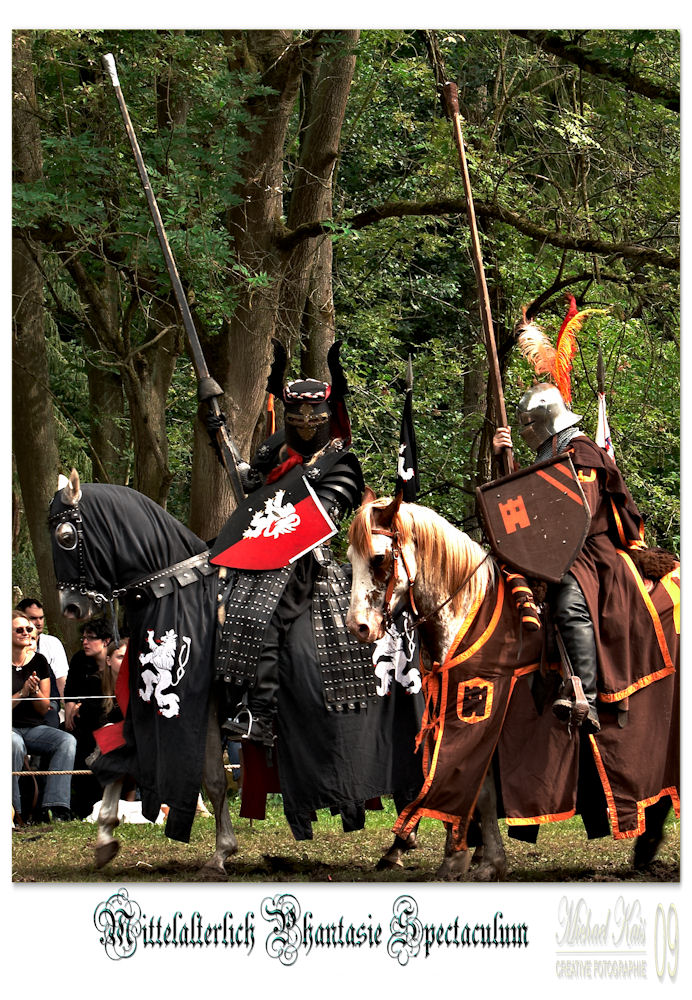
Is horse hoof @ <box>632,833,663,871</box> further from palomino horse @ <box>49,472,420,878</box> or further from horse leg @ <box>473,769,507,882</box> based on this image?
palomino horse @ <box>49,472,420,878</box>

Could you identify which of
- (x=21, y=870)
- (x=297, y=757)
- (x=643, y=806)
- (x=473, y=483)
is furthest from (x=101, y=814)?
(x=473, y=483)

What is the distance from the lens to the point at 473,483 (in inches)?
600

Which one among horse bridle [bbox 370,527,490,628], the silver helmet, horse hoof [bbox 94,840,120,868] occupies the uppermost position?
the silver helmet

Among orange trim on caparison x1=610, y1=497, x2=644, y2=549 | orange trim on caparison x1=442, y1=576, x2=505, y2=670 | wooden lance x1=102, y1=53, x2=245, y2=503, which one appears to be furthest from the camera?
wooden lance x1=102, y1=53, x2=245, y2=503

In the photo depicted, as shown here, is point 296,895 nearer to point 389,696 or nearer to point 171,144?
point 389,696

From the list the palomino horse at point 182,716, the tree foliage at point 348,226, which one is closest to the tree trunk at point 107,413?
the tree foliage at point 348,226

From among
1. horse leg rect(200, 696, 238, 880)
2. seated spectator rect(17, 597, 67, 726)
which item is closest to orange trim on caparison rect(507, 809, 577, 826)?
horse leg rect(200, 696, 238, 880)

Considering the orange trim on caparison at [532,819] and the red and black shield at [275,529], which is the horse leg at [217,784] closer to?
the red and black shield at [275,529]

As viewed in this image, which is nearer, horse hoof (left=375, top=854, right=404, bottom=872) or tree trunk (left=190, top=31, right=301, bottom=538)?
horse hoof (left=375, top=854, right=404, bottom=872)

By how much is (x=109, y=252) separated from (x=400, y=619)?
511 centimetres

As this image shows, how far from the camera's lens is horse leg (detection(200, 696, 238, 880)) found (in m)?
7.45

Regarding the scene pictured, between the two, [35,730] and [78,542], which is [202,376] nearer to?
[78,542]

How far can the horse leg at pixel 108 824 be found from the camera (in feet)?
24.3

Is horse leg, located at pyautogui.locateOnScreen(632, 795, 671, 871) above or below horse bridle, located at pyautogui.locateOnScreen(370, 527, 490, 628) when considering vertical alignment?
below
